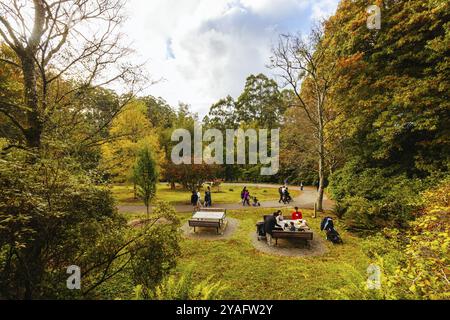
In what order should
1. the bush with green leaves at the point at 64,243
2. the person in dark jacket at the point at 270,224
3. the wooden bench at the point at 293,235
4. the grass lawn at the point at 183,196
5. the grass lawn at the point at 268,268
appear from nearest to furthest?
the bush with green leaves at the point at 64,243 < the grass lawn at the point at 268,268 < the wooden bench at the point at 293,235 < the person in dark jacket at the point at 270,224 < the grass lawn at the point at 183,196

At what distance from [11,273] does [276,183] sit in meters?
37.0

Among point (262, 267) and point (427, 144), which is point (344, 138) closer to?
point (427, 144)

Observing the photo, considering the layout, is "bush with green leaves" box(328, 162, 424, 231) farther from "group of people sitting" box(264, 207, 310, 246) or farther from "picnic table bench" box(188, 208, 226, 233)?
"picnic table bench" box(188, 208, 226, 233)

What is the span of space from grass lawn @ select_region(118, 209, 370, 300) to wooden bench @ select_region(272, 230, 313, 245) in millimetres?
984

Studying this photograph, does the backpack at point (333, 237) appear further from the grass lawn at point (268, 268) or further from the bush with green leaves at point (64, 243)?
the bush with green leaves at point (64, 243)

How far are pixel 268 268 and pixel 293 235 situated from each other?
96.7 inches

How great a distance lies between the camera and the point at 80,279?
5586 mm

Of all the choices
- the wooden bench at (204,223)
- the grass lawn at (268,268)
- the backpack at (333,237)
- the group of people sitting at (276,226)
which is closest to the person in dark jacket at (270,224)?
the group of people sitting at (276,226)

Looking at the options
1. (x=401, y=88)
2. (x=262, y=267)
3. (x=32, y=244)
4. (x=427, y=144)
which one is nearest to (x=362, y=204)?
(x=427, y=144)

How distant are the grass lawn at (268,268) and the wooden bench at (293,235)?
3.23 ft

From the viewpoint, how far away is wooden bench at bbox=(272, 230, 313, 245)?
1000cm

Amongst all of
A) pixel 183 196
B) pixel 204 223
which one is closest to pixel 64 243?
pixel 204 223

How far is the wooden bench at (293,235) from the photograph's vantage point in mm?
10000

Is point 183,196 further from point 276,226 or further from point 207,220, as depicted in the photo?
point 276,226
